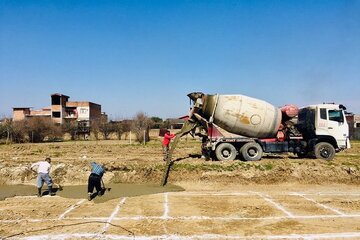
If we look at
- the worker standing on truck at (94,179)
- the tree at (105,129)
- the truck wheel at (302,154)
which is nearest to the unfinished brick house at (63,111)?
the tree at (105,129)

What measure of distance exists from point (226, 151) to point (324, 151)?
212 inches

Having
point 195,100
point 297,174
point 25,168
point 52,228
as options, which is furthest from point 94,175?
point 297,174

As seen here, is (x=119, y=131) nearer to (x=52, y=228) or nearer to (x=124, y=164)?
(x=124, y=164)

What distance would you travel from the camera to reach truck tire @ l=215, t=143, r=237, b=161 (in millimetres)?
16531

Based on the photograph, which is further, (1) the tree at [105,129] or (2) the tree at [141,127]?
(1) the tree at [105,129]

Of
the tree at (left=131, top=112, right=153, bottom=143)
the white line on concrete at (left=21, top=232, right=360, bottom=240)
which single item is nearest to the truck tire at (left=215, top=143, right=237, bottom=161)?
the white line on concrete at (left=21, top=232, right=360, bottom=240)

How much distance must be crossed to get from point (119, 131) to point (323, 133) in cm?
3958

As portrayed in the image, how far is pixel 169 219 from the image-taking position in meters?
9.99

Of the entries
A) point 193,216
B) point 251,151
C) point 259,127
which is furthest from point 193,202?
point 259,127

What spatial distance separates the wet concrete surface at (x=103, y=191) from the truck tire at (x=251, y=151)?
3.99 metres

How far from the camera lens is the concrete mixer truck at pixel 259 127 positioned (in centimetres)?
1627

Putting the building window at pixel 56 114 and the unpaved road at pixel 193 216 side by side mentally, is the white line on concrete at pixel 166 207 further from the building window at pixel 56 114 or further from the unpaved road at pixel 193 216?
Result: the building window at pixel 56 114

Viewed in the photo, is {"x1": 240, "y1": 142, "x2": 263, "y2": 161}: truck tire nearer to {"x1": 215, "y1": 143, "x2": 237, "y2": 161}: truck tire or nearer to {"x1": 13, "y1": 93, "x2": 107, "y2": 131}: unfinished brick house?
{"x1": 215, "y1": 143, "x2": 237, "y2": 161}: truck tire

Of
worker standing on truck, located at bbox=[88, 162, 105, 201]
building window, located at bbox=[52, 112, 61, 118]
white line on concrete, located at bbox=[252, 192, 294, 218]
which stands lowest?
white line on concrete, located at bbox=[252, 192, 294, 218]
